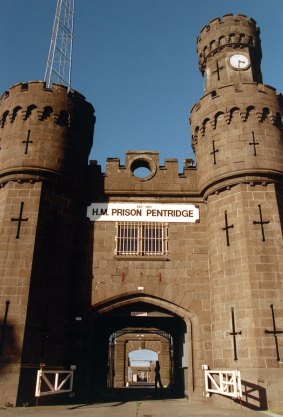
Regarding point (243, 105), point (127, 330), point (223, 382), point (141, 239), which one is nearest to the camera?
point (223, 382)

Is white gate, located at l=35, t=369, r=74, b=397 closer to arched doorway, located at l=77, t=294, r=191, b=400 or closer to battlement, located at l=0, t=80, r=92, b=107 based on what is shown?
arched doorway, located at l=77, t=294, r=191, b=400

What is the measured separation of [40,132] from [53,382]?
10610 millimetres

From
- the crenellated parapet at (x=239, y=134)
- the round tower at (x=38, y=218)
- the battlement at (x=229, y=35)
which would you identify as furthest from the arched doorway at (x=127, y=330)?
the battlement at (x=229, y=35)

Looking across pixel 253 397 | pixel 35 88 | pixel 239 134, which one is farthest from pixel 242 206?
pixel 35 88

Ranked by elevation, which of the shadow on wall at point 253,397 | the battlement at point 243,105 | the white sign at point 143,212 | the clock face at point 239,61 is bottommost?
the shadow on wall at point 253,397

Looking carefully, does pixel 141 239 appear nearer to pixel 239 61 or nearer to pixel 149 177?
pixel 149 177

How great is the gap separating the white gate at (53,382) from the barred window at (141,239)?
5418 mm

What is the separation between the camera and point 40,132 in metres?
17.5

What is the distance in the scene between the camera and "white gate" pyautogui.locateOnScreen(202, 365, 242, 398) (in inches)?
512

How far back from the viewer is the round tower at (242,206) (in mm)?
14156

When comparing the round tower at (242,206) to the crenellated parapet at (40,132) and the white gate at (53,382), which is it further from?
the crenellated parapet at (40,132)

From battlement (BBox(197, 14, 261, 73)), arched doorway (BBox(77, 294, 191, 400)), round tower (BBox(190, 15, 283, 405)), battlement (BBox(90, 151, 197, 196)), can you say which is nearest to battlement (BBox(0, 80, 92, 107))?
battlement (BBox(90, 151, 197, 196))

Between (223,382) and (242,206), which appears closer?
(223,382)

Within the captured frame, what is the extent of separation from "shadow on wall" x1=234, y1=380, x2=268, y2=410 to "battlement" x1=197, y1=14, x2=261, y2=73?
16628 mm
